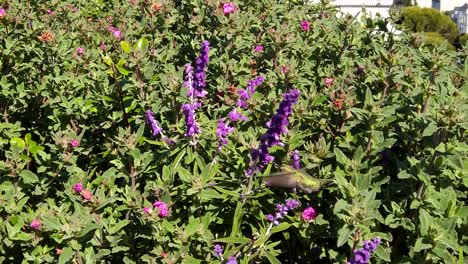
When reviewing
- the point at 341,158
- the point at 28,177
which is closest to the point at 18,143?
the point at 28,177

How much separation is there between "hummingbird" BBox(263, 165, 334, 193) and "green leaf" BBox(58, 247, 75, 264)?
74 cm

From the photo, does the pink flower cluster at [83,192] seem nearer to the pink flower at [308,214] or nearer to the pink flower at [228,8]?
the pink flower at [308,214]

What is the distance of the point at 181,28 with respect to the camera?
12.2 ft

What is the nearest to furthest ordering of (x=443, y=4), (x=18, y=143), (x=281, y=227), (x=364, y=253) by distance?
(x=364, y=253) → (x=281, y=227) → (x=18, y=143) → (x=443, y=4)

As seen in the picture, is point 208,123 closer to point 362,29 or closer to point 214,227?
point 214,227

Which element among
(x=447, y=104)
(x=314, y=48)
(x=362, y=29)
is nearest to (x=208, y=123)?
(x=447, y=104)

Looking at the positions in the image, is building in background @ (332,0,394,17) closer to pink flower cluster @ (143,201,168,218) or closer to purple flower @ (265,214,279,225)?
purple flower @ (265,214,279,225)

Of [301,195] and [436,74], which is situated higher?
[436,74]

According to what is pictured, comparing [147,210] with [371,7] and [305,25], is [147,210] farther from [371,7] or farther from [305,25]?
[371,7]

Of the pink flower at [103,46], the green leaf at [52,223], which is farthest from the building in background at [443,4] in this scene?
the green leaf at [52,223]

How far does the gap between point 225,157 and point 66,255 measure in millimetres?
760

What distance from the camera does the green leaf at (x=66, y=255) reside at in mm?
1814

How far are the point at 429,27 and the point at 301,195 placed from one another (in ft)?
112

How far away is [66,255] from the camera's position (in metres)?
1.84
